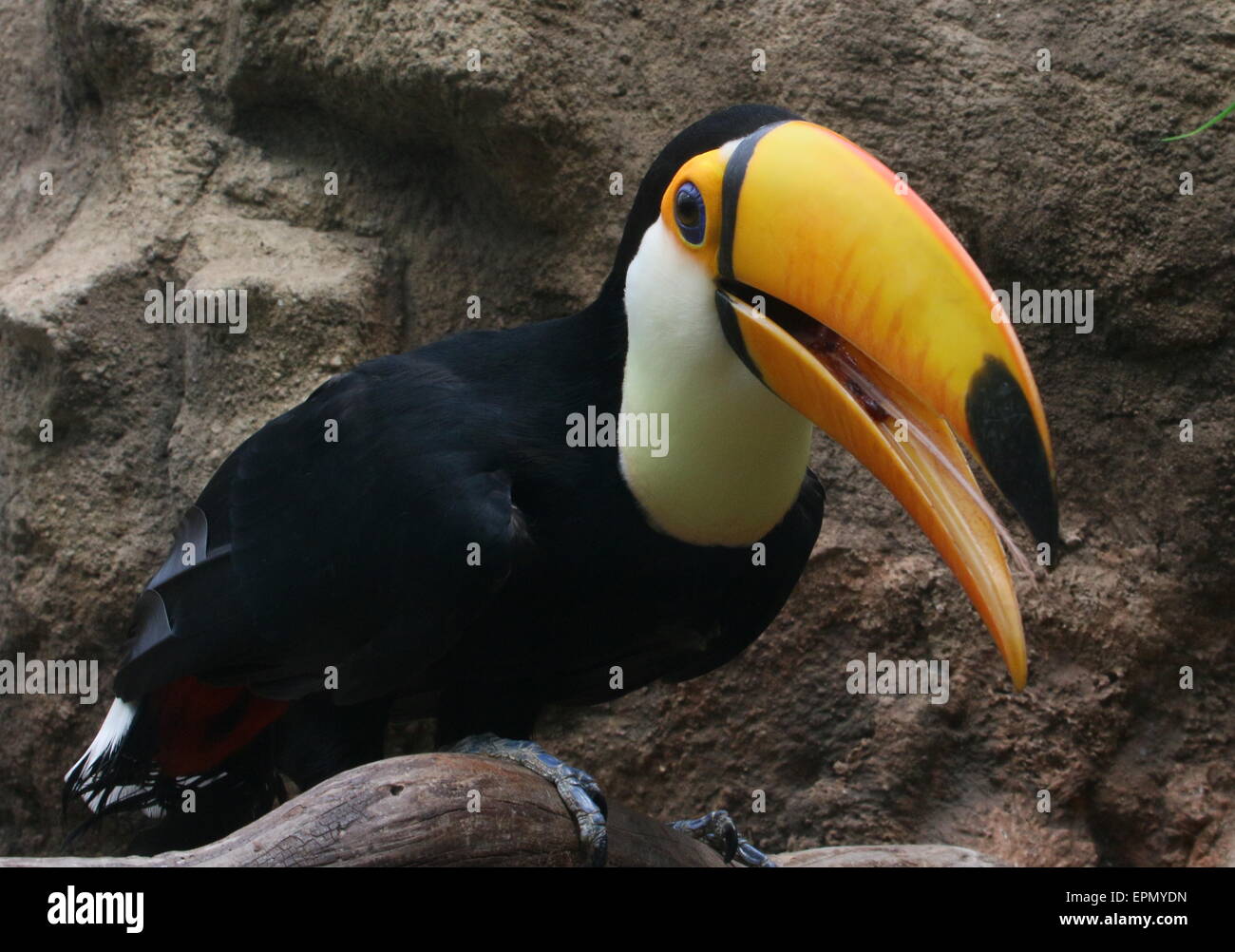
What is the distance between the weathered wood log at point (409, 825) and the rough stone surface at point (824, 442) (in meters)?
1.10

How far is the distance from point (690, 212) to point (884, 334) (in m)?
0.47

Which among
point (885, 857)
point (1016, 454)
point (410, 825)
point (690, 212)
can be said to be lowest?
point (885, 857)

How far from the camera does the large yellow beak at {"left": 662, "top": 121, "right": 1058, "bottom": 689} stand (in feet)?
6.54

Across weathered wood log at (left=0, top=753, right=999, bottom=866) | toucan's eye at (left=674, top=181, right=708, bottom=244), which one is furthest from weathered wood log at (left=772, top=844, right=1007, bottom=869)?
toucan's eye at (left=674, top=181, right=708, bottom=244)

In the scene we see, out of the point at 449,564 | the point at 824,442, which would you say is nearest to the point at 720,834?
the point at 449,564

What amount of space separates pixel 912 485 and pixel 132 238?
2.34m

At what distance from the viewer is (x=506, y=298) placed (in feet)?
11.8

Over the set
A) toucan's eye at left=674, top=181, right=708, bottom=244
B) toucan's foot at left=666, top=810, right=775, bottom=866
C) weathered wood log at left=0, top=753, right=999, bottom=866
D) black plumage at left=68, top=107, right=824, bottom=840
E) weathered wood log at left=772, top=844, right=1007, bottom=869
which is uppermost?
toucan's eye at left=674, top=181, right=708, bottom=244

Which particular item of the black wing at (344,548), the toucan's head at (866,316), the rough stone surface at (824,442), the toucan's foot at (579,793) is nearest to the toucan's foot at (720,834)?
the toucan's foot at (579,793)

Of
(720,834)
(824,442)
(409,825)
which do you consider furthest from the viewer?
(824,442)

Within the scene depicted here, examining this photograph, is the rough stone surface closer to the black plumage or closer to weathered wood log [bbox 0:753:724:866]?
the black plumage

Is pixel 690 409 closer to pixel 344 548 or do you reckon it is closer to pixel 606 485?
pixel 606 485

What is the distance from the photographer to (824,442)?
3580 millimetres

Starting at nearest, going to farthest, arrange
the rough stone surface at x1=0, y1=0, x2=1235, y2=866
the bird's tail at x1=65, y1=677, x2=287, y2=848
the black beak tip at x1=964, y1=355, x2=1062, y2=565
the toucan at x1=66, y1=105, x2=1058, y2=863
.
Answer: the black beak tip at x1=964, y1=355, x2=1062, y2=565, the toucan at x1=66, y1=105, x2=1058, y2=863, the bird's tail at x1=65, y1=677, x2=287, y2=848, the rough stone surface at x1=0, y1=0, x2=1235, y2=866
